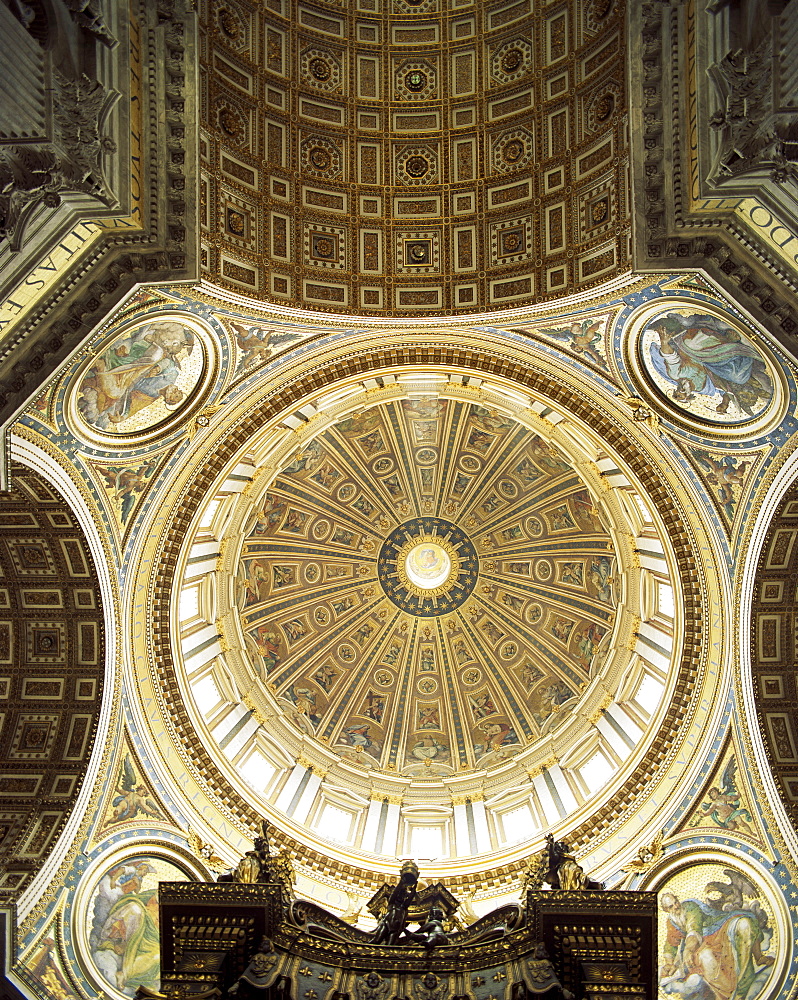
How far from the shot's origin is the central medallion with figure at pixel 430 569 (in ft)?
110

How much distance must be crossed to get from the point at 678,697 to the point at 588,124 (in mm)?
13278

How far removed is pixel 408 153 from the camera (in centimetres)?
1961

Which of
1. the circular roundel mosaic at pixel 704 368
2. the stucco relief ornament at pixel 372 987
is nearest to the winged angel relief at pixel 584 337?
the circular roundel mosaic at pixel 704 368

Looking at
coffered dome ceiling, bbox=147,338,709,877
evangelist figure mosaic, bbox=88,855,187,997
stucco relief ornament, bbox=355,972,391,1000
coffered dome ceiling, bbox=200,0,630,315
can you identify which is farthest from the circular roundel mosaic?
evangelist figure mosaic, bbox=88,855,187,997

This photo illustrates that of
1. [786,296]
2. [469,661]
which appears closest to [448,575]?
[469,661]

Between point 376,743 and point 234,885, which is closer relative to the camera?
point 234,885

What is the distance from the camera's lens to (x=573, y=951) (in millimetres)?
13461

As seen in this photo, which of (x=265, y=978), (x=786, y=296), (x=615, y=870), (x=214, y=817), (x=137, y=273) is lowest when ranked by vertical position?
(x=265, y=978)

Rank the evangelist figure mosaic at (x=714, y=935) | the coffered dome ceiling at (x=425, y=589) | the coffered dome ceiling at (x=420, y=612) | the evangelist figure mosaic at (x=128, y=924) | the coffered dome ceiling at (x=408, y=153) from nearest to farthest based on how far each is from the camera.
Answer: the coffered dome ceiling at (x=408, y=153) → the evangelist figure mosaic at (x=128, y=924) → the evangelist figure mosaic at (x=714, y=935) → the coffered dome ceiling at (x=420, y=612) → the coffered dome ceiling at (x=425, y=589)

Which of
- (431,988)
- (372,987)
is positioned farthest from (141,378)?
→ (431,988)

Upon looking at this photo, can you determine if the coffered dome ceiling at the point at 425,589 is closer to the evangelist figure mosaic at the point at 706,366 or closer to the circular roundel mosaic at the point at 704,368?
the circular roundel mosaic at the point at 704,368

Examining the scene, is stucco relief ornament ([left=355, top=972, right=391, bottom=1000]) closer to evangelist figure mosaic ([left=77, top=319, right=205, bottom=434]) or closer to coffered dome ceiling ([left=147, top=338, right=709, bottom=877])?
coffered dome ceiling ([left=147, top=338, right=709, bottom=877])

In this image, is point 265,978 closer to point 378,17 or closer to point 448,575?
point 378,17

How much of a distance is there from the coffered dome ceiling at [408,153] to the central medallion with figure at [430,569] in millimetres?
15328
